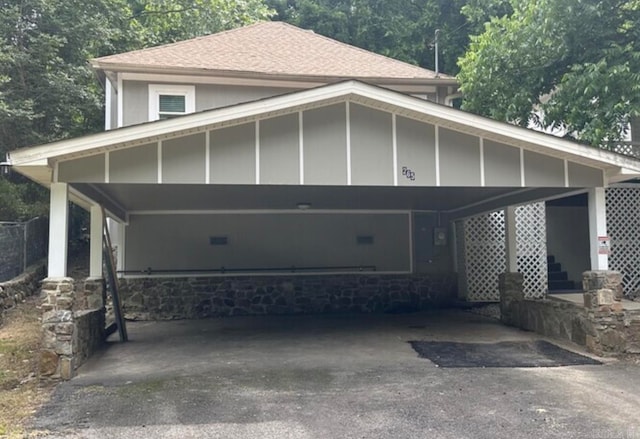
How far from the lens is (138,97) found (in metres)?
11.2

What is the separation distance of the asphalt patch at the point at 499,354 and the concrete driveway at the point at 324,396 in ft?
0.83

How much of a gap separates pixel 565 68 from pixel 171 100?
7.62 metres

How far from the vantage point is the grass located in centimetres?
485

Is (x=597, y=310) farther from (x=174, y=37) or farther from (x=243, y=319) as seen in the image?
(x=174, y=37)

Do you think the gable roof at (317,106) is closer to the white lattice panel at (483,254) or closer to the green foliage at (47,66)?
the white lattice panel at (483,254)

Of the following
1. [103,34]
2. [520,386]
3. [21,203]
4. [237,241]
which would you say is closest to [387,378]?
[520,386]

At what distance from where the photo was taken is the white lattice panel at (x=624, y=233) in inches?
462

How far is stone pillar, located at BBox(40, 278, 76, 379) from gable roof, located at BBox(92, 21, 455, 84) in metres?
5.80

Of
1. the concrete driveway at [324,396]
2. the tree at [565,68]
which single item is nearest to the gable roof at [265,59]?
the tree at [565,68]

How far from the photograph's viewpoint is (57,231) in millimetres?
6496

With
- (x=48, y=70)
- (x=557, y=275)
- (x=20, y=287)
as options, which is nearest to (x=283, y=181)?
(x=20, y=287)

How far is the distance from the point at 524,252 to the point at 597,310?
4.42 meters

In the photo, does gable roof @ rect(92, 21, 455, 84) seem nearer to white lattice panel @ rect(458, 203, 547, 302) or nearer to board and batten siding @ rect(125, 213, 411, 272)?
board and batten siding @ rect(125, 213, 411, 272)

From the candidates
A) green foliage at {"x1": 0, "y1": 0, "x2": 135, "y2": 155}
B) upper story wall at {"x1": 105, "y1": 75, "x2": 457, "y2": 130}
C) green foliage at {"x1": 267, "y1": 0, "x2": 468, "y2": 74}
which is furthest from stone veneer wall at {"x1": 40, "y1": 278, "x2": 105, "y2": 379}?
green foliage at {"x1": 267, "y1": 0, "x2": 468, "y2": 74}
